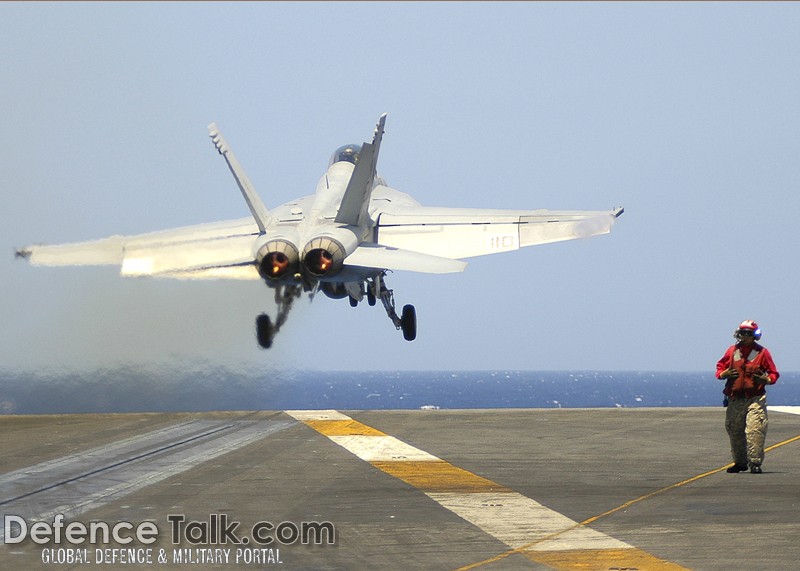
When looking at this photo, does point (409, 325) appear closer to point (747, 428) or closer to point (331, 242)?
point (331, 242)

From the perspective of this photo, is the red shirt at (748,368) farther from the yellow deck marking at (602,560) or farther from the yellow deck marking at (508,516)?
the yellow deck marking at (602,560)

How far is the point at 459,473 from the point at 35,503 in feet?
19.8

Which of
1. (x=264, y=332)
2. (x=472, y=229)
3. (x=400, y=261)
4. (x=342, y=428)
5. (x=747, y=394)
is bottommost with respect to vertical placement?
(x=342, y=428)

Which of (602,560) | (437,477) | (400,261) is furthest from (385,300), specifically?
(602,560)

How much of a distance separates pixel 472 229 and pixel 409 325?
128 inches

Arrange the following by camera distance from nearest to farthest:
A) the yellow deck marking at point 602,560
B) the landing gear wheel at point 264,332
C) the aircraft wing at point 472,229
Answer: the yellow deck marking at point 602,560 < the aircraft wing at point 472,229 < the landing gear wheel at point 264,332

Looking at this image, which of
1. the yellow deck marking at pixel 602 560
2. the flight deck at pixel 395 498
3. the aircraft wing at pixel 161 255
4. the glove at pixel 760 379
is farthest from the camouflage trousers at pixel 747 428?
the aircraft wing at pixel 161 255

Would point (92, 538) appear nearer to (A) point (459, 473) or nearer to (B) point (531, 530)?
(B) point (531, 530)

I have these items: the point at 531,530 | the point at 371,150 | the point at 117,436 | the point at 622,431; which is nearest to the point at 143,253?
the point at 117,436

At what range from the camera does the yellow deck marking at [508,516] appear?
1041cm

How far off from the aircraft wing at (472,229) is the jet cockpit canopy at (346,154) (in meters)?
1.95

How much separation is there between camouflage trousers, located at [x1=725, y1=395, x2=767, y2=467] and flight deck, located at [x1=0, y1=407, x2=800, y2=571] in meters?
0.35

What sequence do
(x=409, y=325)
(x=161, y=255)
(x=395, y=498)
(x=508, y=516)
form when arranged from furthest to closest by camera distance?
(x=409, y=325)
(x=161, y=255)
(x=395, y=498)
(x=508, y=516)

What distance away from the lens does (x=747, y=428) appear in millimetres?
15773
